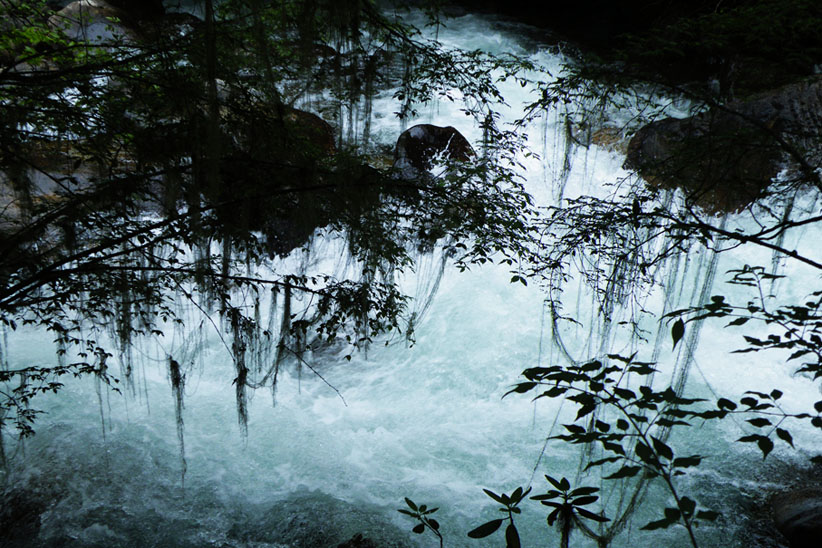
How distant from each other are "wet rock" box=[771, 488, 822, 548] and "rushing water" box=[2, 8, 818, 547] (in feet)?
0.59

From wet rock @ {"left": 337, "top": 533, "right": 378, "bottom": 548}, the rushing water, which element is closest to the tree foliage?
the rushing water

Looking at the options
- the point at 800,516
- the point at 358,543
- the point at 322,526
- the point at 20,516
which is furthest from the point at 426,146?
the point at 20,516

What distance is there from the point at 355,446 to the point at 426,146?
4.78 m

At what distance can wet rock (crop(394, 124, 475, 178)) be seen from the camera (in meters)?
7.76

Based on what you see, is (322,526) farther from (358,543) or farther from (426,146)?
(426,146)

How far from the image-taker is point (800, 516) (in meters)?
3.72

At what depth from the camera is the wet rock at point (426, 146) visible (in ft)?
25.5

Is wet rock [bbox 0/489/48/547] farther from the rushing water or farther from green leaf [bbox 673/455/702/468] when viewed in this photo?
green leaf [bbox 673/455/702/468]

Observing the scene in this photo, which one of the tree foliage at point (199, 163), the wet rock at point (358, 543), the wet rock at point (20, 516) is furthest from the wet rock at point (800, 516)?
the wet rock at point (20, 516)

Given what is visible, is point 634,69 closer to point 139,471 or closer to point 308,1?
point 308,1

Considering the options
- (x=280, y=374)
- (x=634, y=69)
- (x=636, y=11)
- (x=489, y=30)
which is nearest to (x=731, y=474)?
(x=634, y=69)

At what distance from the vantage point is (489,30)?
39.9ft

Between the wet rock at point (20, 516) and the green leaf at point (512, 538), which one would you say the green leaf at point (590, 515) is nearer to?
the green leaf at point (512, 538)

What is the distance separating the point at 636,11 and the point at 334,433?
1056 cm
